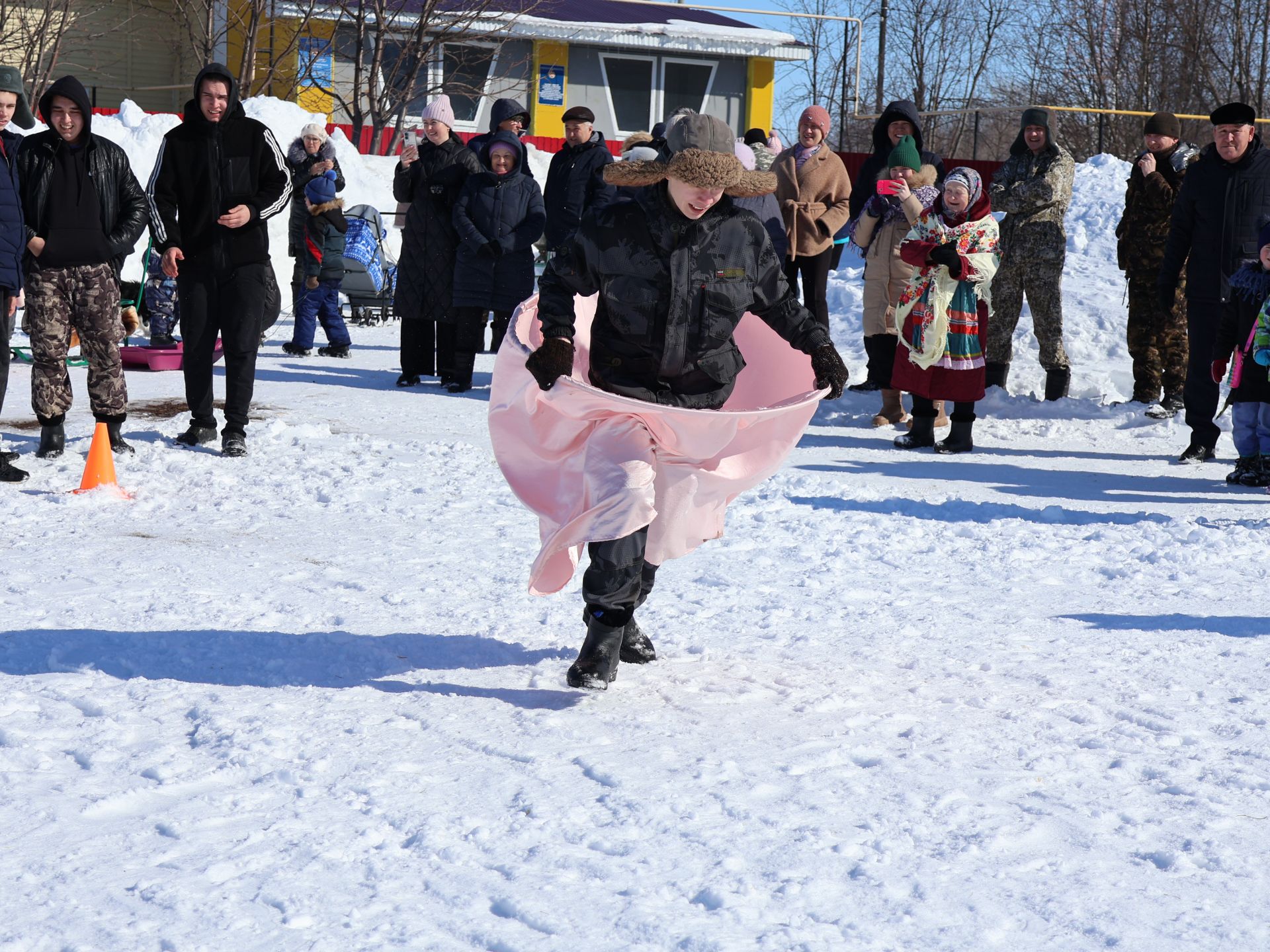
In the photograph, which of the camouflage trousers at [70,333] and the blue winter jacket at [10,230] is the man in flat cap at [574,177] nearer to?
the camouflage trousers at [70,333]

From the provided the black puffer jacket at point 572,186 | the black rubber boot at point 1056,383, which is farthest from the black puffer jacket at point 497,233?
the black rubber boot at point 1056,383

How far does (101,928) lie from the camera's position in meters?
2.77

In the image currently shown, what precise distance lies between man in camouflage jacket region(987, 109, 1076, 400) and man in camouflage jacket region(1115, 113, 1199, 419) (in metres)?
0.53

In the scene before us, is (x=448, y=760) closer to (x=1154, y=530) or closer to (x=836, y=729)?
(x=836, y=729)

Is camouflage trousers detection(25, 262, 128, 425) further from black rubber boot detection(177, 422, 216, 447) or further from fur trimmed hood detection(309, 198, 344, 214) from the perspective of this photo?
fur trimmed hood detection(309, 198, 344, 214)

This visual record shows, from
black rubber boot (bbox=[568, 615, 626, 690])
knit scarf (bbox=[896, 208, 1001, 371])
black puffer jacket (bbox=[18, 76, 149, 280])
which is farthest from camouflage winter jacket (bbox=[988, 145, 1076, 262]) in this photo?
black rubber boot (bbox=[568, 615, 626, 690])

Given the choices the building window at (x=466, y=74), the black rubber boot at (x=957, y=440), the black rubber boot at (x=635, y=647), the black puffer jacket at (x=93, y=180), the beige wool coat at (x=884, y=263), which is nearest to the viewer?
the black rubber boot at (x=635, y=647)

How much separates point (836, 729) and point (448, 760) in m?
1.09

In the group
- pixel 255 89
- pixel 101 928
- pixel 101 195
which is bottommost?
pixel 101 928

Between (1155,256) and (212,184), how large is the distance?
22.0ft

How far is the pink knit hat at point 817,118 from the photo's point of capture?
10.8 metres

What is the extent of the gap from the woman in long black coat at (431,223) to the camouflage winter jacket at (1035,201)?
3.90m

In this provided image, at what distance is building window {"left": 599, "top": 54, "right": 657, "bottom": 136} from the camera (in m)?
30.4

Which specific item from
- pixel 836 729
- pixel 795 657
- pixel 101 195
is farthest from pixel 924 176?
pixel 836 729
